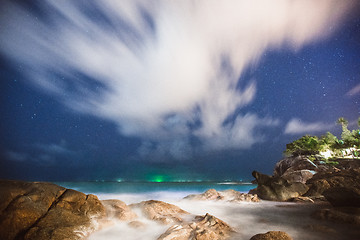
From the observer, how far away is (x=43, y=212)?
5.80 metres

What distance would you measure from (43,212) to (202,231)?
5642 millimetres

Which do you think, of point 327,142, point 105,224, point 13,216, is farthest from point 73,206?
point 327,142

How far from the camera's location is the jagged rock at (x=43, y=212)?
5.01 m

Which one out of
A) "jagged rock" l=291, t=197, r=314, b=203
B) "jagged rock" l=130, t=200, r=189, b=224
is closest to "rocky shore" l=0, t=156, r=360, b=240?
"jagged rock" l=130, t=200, r=189, b=224

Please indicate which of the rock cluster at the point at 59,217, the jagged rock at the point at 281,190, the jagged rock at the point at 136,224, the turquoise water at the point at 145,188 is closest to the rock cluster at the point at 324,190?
the jagged rock at the point at 281,190

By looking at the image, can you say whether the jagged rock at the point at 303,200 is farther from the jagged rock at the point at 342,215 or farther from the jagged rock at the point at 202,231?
the jagged rock at the point at 202,231

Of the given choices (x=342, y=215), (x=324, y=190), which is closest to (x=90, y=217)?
(x=342, y=215)

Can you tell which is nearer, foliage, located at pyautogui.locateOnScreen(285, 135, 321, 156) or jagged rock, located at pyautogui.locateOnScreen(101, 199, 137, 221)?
jagged rock, located at pyautogui.locateOnScreen(101, 199, 137, 221)

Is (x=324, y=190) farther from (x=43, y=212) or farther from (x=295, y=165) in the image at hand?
(x=295, y=165)

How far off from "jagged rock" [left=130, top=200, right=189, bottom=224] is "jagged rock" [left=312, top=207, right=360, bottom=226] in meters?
6.83

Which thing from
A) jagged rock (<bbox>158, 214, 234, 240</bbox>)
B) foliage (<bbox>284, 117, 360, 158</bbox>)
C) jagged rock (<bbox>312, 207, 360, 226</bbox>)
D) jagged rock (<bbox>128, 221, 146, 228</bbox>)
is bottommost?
jagged rock (<bbox>312, 207, 360, 226</bbox>)

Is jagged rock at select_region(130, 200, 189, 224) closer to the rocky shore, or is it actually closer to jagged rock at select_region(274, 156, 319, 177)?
the rocky shore

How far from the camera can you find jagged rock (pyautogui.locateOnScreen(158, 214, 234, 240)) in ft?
18.5

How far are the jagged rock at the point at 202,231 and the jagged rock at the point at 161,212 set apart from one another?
1783mm
